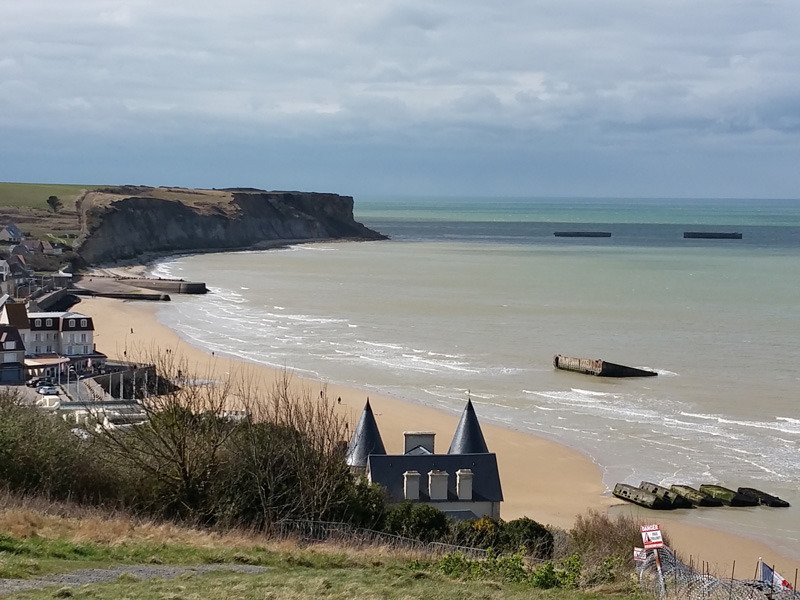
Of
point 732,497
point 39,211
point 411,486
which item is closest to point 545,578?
point 411,486

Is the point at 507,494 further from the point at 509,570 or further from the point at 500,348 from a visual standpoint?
the point at 500,348

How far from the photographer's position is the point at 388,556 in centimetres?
1518

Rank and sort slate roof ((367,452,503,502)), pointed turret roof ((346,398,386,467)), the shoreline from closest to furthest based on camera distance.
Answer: slate roof ((367,452,503,502)) < pointed turret roof ((346,398,386,467)) < the shoreline

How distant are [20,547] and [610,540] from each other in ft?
34.2

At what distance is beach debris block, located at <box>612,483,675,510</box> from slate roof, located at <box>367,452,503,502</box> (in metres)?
4.89

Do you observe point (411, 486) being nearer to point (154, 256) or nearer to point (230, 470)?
point (230, 470)

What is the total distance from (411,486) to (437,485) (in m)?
0.52

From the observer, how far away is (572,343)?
51594 millimetres

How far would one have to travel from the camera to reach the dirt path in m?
11.5

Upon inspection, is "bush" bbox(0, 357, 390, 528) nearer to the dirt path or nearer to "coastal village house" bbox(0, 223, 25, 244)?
the dirt path

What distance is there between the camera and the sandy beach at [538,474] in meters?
21.9

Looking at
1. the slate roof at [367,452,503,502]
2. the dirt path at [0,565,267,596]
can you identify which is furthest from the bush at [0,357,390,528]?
the dirt path at [0,565,267,596]

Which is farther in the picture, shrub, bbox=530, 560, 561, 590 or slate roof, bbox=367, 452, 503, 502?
slate roof, bbox=367, 452, 503, 502

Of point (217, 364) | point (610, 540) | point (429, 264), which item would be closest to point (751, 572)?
point (610, 540)
